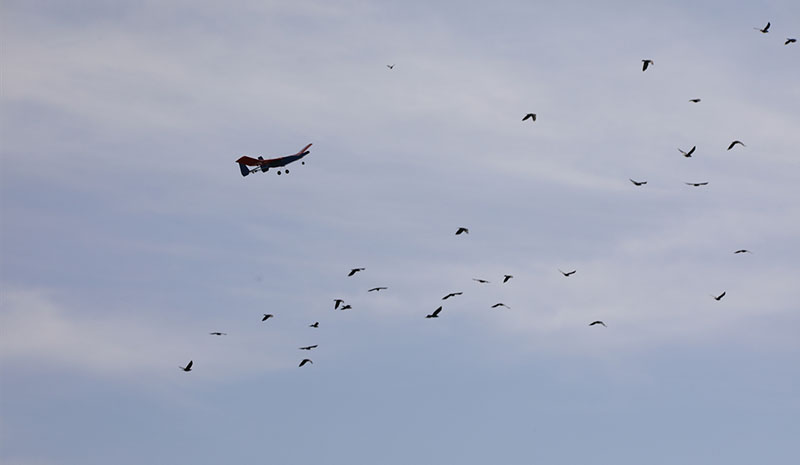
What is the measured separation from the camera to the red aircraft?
15762 centimetres

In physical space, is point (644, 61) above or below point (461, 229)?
above

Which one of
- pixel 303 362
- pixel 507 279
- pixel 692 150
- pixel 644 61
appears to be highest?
pixel 644 61

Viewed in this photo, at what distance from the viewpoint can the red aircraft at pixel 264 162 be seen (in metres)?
158

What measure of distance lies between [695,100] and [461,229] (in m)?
27.1

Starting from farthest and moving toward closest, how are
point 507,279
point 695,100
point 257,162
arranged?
point 257,162
point 507,279
point 695,100

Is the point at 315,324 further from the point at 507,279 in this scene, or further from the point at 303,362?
the point at 507,279

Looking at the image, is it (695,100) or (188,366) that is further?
(188,366)

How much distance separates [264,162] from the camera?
15775cm

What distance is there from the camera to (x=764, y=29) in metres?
109

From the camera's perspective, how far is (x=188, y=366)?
115m

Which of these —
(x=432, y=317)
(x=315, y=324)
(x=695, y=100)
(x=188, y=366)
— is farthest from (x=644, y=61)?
(x=188, y=366)

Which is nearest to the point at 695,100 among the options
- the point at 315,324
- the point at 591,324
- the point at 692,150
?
the point at 692,150

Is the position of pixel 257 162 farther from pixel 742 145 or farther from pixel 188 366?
pixel 742 145

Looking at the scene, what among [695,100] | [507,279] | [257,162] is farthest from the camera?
[257,162]
